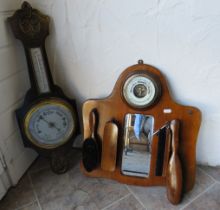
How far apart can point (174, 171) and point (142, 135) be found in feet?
0.77

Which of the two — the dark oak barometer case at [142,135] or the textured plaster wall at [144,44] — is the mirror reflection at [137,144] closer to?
the dark oak barometer case at [142,135]

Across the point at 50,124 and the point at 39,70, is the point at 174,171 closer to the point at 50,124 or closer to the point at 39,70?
the point at 50,124

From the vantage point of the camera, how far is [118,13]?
1050 millimetres

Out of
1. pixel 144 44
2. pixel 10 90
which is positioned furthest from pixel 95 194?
pixel 144 44

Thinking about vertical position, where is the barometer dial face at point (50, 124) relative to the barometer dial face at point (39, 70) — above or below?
below

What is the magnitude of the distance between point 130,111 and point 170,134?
231 millimetres

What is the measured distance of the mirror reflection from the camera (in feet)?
3.85

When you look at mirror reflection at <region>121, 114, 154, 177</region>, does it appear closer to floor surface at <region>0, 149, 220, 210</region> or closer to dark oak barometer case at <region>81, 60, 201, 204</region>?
dark oak barometer case at <region>81, 60, 201, 204</region>

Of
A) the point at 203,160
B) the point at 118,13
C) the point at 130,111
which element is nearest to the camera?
the point at 118,13

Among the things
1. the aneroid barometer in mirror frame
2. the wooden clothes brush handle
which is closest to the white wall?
the aneroid barometer in mirror frame

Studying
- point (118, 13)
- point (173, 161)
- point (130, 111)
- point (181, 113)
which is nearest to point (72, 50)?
point (118, 13)

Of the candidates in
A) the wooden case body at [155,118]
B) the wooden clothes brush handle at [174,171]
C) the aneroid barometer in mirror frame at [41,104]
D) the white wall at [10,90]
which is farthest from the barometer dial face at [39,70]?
the wooden clothes brush handle at [174,171]

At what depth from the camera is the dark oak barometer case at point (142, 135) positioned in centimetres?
111

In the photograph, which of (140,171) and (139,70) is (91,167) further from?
(139,70)
